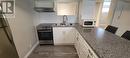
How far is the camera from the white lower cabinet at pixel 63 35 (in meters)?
3.57

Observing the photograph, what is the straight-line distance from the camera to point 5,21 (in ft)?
6.24

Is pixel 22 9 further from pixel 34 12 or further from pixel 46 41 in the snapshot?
pixel 46 41

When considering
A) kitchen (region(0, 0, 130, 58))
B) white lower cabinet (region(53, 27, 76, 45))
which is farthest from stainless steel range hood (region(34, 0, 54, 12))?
white lower cabinet (region(53, 27, 76, 45))

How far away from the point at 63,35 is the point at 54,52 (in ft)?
2.33

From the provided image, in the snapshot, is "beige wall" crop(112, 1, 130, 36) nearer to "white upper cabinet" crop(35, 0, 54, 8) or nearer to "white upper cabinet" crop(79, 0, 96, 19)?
"white upper cabinet" crop(79, 0, 96, 19)

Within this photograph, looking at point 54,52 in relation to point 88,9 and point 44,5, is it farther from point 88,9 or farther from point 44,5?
point 88,9

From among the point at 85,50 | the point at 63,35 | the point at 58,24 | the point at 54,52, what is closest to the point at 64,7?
the point at 58,24

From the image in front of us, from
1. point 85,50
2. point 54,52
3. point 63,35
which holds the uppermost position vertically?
point 63,35

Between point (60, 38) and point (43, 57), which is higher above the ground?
point (60, 38)

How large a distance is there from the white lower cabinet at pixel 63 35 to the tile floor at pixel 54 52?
0.20m

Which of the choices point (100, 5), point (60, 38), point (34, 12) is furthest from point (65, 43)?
point (100, 5)

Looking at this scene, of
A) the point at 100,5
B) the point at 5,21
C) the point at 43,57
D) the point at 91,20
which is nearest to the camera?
the point at 5,21

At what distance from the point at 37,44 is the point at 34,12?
1.26 metres

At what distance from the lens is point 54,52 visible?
3303 millimetres
